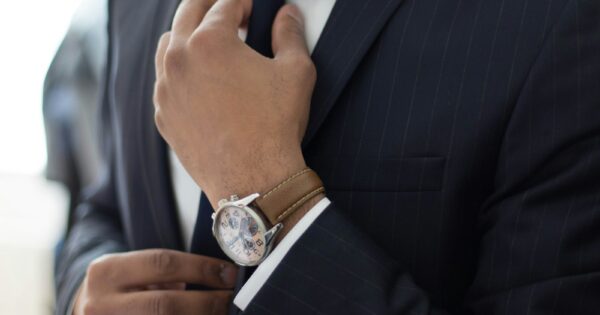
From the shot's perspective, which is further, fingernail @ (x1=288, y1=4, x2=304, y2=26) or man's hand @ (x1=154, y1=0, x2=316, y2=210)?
fingernail @ (x1=288, y1=4, x2=304, y2=26)

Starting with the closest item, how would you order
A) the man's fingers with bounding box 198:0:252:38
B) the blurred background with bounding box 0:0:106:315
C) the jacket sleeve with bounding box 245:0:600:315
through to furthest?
the jacket sleeve with bounding box 245:0:600:315, the man's fingers with bounding box 198:0:252:38, the blurred background with bounding box 0:0:106:315

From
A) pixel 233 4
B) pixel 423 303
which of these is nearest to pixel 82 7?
pixel 233 4

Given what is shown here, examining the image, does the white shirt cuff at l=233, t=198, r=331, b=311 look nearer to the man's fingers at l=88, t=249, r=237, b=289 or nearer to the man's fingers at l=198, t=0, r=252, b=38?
the man's fingers at l=88, t=249, r=237, b=289

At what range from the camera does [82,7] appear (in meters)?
2.10

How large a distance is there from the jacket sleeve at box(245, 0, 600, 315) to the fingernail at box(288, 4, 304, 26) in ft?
0.92

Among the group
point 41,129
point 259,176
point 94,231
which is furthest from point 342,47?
point 41,129

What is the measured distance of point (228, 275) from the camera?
3.23ft

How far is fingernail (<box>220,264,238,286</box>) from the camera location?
0.99 meters

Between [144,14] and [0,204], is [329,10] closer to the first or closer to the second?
[144,14]

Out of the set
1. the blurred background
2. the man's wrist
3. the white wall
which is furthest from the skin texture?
the white wall

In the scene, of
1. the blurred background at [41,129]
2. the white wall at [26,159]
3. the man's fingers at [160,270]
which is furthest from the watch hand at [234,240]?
the white wall at [26,159]

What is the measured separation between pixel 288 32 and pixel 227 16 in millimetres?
82

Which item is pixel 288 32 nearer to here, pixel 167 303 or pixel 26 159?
pixel 167 303

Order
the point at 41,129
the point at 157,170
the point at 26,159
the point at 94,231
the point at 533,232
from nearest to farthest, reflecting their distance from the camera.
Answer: the point at 533,232
the point at 157,170
the point at 94,231
the point at 41,129
the point at 26,159
